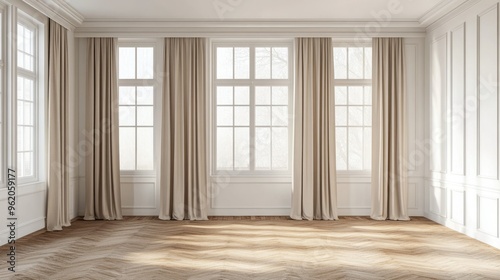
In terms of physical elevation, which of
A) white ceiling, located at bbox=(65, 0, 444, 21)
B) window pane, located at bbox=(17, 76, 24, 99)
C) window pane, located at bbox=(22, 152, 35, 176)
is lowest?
window pane, located at bbox=(22, 152, 35, 176)

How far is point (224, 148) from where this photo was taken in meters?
7.71

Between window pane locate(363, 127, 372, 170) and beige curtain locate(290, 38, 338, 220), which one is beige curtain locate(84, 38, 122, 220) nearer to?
beige curtain locate(290, 38, 338, 220)

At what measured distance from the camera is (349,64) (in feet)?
25.3

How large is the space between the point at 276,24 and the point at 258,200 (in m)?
2.85

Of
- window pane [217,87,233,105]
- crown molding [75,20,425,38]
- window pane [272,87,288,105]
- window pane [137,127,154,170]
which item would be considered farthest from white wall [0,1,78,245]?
window pane [272,87,288,105]

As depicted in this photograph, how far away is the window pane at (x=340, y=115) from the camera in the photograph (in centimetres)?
768

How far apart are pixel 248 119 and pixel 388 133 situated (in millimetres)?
2278

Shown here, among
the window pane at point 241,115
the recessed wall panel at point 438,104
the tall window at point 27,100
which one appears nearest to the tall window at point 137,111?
the window pane at point 241,115

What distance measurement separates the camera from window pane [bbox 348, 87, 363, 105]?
303 inches

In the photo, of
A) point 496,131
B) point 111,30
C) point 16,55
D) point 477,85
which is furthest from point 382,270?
point 111,30

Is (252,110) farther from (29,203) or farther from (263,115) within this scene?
(29,203)

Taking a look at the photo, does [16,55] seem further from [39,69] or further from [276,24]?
[276,24]

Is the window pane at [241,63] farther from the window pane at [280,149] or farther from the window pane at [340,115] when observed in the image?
the window pane at [340,115]

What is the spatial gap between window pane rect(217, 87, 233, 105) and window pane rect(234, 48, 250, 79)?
26cm
